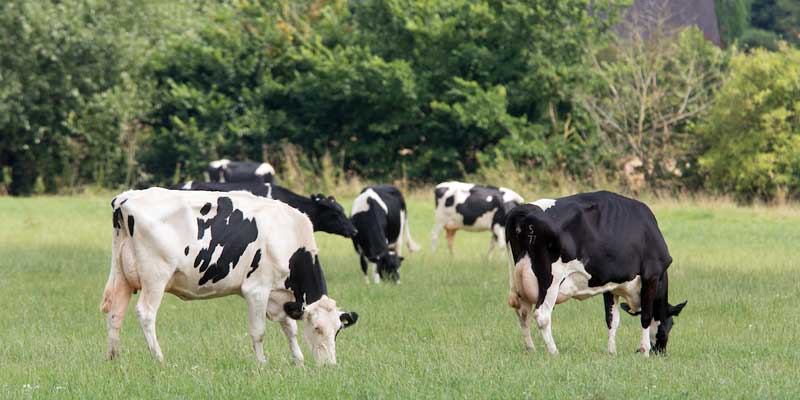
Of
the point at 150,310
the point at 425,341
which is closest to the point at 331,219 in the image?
the point at 425,341

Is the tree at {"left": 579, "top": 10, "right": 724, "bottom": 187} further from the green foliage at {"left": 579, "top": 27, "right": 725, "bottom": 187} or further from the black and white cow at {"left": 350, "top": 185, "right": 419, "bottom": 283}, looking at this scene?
the black and white cow at {"left": 350, "top": 185, "right": 419, "bottom": 283}

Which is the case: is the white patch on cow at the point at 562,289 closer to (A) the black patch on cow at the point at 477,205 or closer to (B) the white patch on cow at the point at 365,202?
(B) the white patch on cow at the point at 365,202

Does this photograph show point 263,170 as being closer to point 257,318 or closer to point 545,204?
point 545,204

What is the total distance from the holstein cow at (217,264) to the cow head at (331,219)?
705 cm

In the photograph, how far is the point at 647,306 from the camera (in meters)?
11.6

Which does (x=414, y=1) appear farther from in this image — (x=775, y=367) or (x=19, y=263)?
(x=775, y=367)

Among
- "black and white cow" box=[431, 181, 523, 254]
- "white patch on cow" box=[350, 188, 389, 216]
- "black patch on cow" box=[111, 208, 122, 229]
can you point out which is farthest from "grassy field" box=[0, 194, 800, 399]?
"black patch on cow" box=[111, 208, 122, 229]

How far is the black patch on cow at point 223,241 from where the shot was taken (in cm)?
1081

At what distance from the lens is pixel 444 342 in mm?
12273

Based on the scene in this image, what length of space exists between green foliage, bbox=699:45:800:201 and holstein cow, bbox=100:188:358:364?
81.0ft

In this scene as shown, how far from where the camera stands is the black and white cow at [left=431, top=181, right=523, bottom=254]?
2339cm

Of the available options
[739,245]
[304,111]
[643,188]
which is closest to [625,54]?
[643,188]

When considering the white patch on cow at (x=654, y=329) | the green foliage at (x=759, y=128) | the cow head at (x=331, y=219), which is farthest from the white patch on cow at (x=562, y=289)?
the green foliage at (x=759, y=128)

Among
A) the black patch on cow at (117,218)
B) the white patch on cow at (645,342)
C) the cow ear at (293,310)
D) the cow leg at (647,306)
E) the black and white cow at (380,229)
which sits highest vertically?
the black patch on cow at (117,218)
